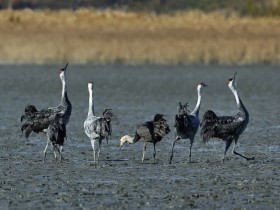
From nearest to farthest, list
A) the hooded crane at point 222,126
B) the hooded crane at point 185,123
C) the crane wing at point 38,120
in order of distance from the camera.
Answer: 1. the hooded crane at point 185,123
2. the hooded crane at point 222,126
3. the crane wing at point 38,120

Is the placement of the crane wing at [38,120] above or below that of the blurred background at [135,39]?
below

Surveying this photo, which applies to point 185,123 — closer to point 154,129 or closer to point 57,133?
point 154,129

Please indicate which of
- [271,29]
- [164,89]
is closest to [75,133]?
[164,89]

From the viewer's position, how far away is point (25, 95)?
26.8m

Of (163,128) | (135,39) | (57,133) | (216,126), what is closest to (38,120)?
(57,133)

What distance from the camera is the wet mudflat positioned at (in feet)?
38.4

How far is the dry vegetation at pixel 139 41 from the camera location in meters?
36.1

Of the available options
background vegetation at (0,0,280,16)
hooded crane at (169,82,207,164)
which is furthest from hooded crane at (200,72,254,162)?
background vegetation at (0,0,280,16)

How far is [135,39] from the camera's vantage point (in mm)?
37625

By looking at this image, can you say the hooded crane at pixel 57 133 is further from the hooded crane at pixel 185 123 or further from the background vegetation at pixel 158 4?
the background vegetation at pixel 158 4

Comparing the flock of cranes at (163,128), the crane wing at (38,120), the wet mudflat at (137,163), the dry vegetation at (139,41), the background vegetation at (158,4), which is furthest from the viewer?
the background vegetation at (158,4)

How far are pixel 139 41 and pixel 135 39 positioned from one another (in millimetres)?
560

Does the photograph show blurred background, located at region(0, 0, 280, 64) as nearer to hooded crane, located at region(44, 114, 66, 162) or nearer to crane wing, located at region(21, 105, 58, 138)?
crane wing, located at region(21, 105, 58, 138)

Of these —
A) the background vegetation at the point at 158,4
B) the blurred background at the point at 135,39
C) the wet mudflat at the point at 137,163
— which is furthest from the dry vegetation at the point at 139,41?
the background vegetation at the point at 158,4
